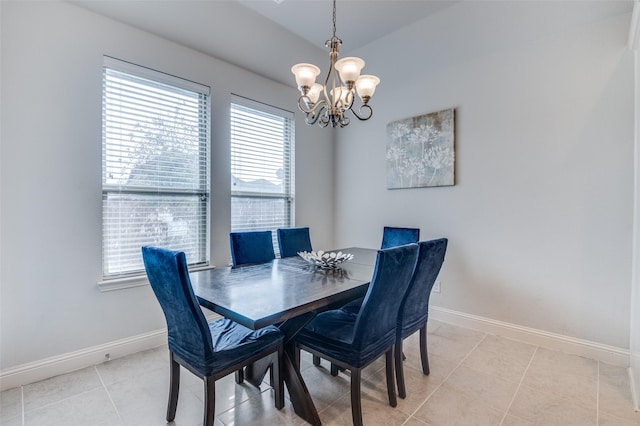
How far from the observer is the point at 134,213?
2.64 meters

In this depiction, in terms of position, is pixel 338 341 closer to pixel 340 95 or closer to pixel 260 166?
pixel 340 95

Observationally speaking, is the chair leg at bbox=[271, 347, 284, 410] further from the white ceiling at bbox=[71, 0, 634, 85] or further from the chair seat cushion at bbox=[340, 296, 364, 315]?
the white ceiling at bbox=[71, 0, 634, 85]

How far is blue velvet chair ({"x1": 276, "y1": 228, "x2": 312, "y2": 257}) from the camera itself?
310 cm

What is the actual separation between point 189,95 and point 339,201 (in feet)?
7.72

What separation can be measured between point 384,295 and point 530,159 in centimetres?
215

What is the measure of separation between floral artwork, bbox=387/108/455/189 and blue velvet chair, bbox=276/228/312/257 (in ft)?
4.29

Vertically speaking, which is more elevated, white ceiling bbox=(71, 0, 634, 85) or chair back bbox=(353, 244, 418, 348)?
white ceiling bbox=(71, 0, 634, 85)

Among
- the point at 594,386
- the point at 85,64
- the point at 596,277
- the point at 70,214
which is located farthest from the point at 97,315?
the point at 596,277

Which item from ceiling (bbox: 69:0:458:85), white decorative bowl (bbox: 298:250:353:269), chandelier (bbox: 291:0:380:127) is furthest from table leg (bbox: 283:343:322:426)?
ceiling (bbox: 69:0:458:85)

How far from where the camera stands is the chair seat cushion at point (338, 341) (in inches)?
64.6

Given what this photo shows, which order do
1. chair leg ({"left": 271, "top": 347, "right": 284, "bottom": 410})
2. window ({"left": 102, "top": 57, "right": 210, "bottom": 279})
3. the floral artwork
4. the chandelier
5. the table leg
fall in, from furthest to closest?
the floral artwork < window ({"left": 102, "top": 57, "right": 210, "bottom": 279}) < the chandelier < chair leg ({"left": 271, "top": 347, "right": 284, "bottom": 410}) < the table leg

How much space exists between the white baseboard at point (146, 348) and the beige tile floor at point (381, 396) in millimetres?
65

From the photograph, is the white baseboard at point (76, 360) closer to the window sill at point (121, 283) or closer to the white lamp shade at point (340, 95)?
the window sill at point (121, 283)

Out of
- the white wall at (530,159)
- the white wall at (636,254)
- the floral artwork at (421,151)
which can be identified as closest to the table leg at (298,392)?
the white wall at (636,254)
